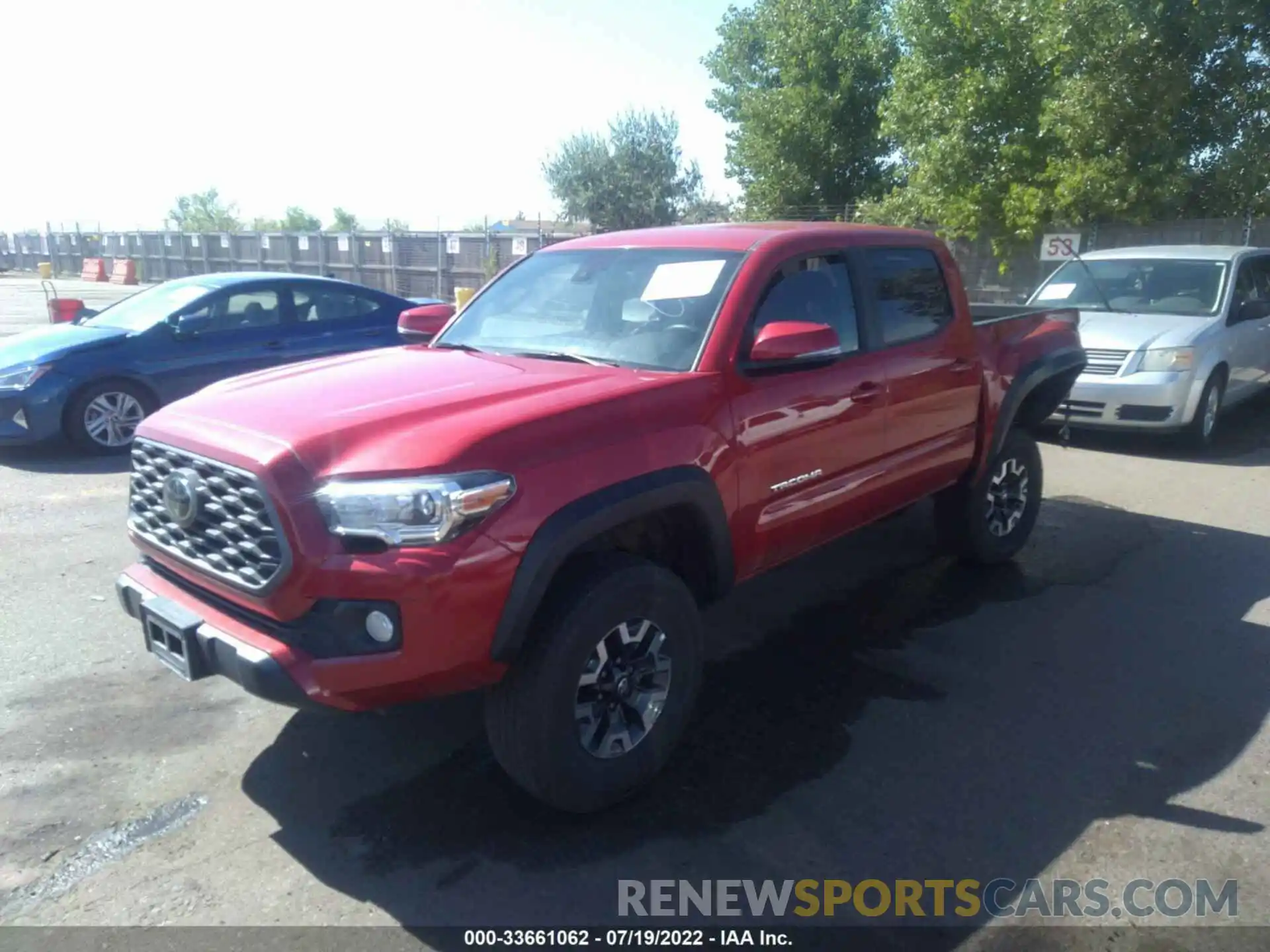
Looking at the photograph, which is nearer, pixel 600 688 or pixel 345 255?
pixel 600 688

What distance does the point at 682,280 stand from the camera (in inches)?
165

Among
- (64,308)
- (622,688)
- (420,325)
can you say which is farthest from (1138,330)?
(64,308)

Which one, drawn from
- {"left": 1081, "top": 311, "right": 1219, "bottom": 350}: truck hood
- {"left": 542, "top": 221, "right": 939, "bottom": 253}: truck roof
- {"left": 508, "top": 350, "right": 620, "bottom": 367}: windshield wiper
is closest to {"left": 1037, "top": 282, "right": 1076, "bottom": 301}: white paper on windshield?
{"left": 1081, "top": 311, "right": 1219, "bottom": 350}: truck hood

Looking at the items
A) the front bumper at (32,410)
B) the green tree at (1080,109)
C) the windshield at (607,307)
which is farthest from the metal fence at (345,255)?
the windshield at (607,307)

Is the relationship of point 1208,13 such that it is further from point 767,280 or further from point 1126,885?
point 1126,885

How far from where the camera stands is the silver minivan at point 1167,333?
871 cm

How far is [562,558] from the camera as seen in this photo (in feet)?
10.3

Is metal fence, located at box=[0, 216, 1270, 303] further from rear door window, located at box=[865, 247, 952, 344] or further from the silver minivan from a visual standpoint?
rear door window, located at box=[865, 247, 952, 344]

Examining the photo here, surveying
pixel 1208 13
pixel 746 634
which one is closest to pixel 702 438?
pixel 746 634

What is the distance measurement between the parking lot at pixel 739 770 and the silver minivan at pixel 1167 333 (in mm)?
3439

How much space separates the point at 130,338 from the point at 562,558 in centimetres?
676

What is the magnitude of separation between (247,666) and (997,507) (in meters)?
4.35

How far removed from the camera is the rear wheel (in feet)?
26.9

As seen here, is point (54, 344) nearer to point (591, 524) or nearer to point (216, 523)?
point (216, 523)
